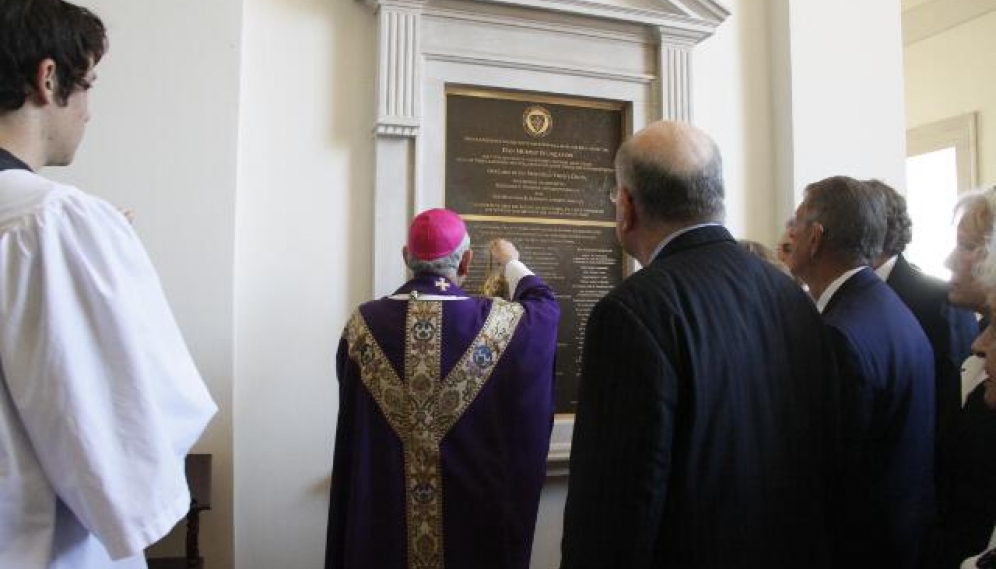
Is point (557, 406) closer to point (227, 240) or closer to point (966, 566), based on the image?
point (227, 240)

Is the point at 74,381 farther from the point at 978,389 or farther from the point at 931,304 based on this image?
the point at 931,304

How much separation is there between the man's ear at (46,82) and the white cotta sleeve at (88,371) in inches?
8.3

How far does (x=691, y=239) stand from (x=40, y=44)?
3.99 ft

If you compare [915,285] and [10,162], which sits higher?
[10,162]

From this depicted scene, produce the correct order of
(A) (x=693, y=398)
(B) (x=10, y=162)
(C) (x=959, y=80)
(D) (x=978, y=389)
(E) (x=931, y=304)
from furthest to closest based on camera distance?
(C) (x=959, y=80)
(E) (x=931, y=304)
(D) (x=978, y=389)
(A) (x=693, y=398)
(B) (x=10, y=162)

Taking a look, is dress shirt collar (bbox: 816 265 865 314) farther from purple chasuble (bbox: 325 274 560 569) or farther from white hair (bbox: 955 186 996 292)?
purple chasuble (bbox: 325 274 560 569)

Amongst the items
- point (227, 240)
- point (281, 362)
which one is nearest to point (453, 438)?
point (281, 362)

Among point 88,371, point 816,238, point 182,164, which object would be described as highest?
point 182,164

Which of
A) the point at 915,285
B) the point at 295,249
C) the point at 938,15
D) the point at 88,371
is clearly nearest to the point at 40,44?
the point at 88,371

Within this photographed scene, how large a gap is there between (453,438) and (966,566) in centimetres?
160

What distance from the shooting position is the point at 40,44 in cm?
134

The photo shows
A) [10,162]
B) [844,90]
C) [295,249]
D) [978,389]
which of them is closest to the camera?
[10,162]

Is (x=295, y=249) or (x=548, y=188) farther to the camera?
(x=548, y=188)

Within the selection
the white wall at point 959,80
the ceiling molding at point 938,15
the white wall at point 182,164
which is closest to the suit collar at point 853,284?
the white wall at point 182,164
